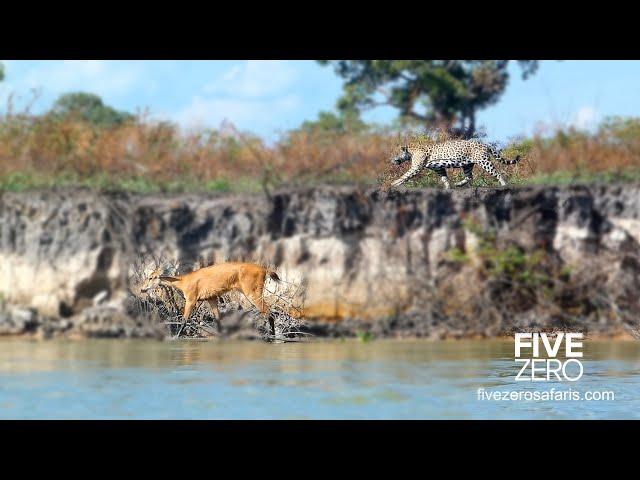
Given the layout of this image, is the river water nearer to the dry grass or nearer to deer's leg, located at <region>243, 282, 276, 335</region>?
deer's leg, located at <region>243, 282, 276, 335</region>

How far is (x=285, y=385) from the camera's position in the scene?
6.98 meters

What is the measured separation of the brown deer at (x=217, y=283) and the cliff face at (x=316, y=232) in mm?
5320

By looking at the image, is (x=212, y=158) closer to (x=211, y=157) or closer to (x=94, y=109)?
(x=211, y=157)

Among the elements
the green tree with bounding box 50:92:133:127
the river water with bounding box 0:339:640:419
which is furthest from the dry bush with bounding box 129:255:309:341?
the green tree with bounding box 50:92:133:127

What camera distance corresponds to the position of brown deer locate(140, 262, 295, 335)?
18.2ft

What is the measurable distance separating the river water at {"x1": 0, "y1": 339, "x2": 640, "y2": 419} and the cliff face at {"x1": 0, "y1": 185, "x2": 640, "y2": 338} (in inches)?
98.6

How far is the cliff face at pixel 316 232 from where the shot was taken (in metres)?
11.4

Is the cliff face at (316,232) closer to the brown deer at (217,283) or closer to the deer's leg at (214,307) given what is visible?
the brown deer at (217,283)

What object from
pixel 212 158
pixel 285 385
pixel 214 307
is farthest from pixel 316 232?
pixel 214 307

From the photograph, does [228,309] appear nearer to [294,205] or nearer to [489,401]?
[489,401]

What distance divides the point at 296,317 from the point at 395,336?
494cm

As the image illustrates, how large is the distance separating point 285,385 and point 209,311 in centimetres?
151

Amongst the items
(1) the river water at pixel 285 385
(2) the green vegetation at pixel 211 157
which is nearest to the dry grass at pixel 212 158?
(2) the green vegetation at pixel 211 157

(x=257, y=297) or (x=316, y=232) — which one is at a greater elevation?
(x=316, y=232)
